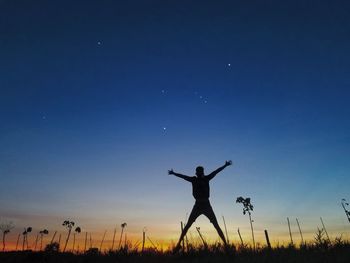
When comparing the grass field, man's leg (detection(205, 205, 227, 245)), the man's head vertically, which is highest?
the man's head

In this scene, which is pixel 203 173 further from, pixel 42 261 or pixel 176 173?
pixel 42 261

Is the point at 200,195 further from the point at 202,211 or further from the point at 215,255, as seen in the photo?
the point at 215,255

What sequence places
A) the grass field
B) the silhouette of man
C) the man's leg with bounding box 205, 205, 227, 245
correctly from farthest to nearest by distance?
the silhouette of man
the man's leg with bounding box 205, 205, 227, 245
the grass field

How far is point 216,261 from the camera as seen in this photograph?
1030 cm

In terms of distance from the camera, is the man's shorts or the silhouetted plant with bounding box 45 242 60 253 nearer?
the man's shorts

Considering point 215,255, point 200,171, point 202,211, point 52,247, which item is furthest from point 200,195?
A: point 52,247

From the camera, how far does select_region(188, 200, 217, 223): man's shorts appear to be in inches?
469

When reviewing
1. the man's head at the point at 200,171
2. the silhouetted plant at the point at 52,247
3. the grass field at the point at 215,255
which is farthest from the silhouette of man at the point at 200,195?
the silhouetted plant at the point at 52,247

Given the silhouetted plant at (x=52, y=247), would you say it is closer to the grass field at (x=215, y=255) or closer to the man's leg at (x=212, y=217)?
the grass field at (x=215, y=255)

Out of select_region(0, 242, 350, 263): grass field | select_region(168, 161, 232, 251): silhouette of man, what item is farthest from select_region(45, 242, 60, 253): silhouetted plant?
select_region(168, 161, 232, 251): silhouette of man

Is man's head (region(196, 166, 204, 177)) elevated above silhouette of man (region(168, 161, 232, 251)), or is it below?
above

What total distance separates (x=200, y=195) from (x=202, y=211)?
52 cm

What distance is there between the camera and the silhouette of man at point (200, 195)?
1188 centimetres

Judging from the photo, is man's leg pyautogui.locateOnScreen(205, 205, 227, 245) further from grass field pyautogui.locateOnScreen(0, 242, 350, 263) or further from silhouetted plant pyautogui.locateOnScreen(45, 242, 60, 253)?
silhouetted plant pyautogui.locateOnScreen(45, 242, 60, 253)
